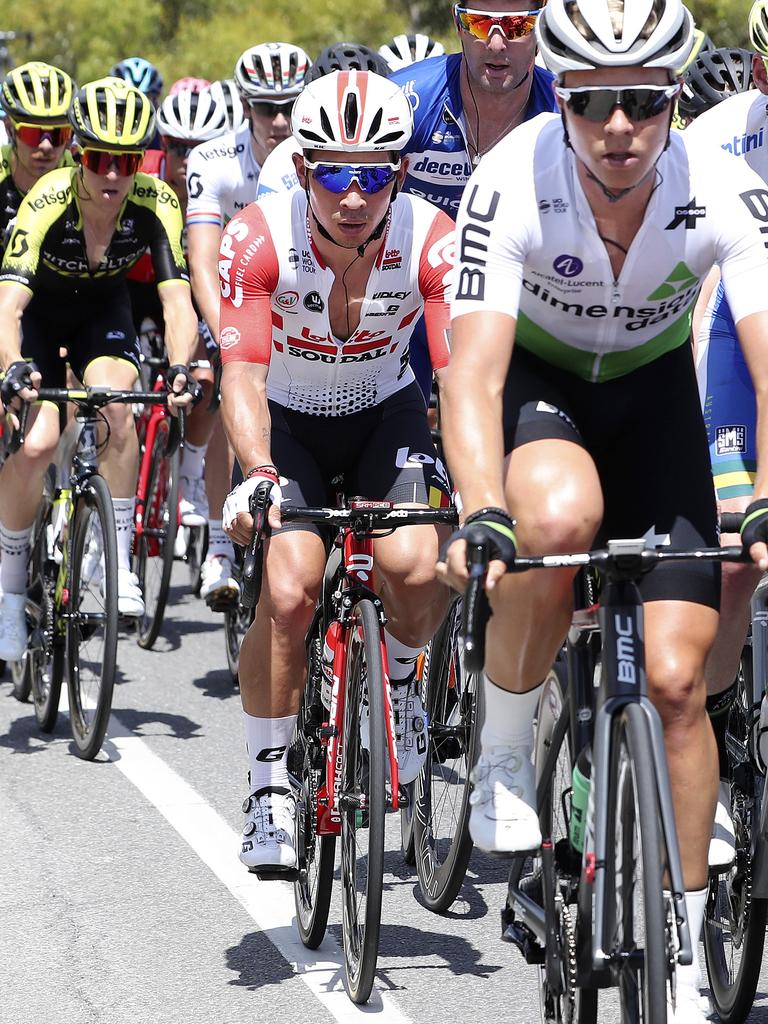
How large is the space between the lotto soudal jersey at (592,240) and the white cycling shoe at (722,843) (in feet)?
3.92

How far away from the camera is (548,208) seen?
407 centimetres

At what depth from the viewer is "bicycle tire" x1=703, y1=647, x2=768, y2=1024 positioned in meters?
4.58

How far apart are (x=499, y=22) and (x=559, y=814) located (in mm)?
3519

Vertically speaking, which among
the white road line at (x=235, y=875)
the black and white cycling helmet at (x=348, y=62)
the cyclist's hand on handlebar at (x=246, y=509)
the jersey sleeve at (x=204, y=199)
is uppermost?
the black and white cycling helmet at (x=348, y=62)

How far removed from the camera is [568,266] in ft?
13.5

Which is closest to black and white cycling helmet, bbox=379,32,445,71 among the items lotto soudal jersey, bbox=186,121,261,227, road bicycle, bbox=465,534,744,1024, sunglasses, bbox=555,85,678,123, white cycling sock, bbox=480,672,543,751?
lotto soudal jersey, bbox=186,121,261,227

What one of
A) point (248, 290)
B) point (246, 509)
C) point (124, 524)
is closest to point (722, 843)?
point (246, 509)

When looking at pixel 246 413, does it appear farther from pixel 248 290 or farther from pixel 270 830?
pixel 270 830

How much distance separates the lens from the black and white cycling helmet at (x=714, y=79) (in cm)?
855

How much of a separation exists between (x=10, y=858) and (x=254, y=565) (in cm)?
190

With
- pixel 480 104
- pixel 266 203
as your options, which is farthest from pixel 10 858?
pixel 480 104

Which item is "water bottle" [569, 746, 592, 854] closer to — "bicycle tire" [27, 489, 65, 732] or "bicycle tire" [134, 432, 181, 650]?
"bicycle tire" [27, 489, 65, 732]

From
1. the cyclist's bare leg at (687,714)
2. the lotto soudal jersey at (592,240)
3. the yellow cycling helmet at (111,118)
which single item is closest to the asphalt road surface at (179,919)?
the cyclist's bare leg at (687,714)

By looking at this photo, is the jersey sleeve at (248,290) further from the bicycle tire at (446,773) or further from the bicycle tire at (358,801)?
the bicycle tire at (446,773)
